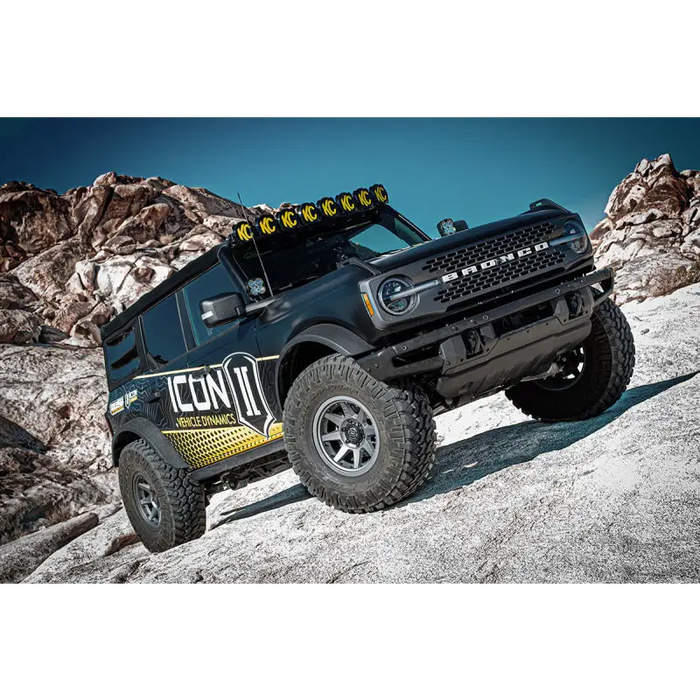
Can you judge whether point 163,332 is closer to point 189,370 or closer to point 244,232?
point 189,370

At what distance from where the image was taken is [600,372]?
4.93m

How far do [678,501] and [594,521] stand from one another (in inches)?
14.8

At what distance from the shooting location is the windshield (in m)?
4.87

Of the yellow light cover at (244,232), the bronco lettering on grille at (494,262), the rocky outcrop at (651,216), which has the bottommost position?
the bronco lettering on grille at (494,262)

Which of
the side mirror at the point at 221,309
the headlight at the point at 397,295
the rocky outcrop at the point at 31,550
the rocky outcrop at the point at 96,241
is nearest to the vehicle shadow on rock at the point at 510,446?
A: the headlight at the point at 397,295

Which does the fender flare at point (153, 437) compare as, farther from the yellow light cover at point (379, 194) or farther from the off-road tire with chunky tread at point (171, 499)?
the yellow light cover at point (379, 194)

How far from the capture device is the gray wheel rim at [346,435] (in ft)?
12.7

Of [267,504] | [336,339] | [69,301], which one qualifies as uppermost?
[69,301]

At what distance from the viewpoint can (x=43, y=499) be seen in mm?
13664

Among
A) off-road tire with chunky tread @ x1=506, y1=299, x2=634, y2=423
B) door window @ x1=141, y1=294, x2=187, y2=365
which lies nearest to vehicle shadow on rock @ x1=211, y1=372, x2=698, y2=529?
off-road tire with chunky tread @ x1=506, y1=299, x2=634, y2=423

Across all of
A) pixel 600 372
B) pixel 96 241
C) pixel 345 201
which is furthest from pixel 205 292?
pixel 96 241

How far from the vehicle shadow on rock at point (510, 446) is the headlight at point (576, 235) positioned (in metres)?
1.23

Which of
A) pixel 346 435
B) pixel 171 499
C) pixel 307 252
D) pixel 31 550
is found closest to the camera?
pixel 346 435

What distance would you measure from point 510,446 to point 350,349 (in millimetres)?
1859
